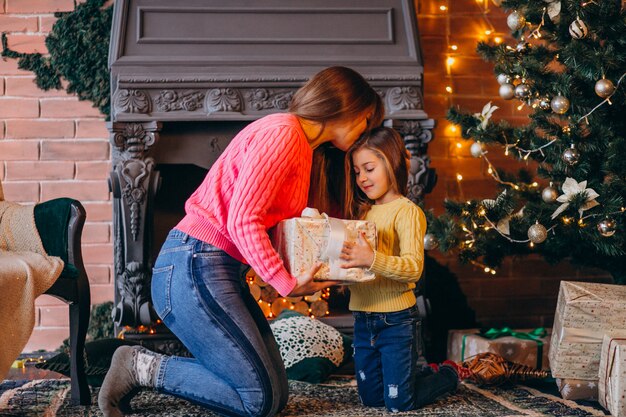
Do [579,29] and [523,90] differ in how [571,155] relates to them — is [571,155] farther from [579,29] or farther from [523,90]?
[579,29]

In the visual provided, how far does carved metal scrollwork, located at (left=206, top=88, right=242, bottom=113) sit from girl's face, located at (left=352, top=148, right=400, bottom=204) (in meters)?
0.67

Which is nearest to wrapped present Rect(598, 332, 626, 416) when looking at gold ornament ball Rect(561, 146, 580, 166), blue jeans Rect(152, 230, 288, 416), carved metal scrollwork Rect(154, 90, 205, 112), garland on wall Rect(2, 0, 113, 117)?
Answer: gold ornament ball Rect(561, 146, 580, 166)

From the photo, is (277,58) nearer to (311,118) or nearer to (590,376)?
(311,118)

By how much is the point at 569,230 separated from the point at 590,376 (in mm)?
522

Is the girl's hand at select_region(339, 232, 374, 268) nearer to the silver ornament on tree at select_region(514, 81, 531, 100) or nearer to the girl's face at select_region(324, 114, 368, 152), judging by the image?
the girl's face at select_region(324, 114, 368, 152)

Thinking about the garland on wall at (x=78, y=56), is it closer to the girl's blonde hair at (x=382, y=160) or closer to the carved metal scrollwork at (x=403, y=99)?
the carved metal scrollwork at (x=403, y=99)

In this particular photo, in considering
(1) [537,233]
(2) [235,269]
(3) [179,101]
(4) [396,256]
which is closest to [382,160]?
(4) [396,256]

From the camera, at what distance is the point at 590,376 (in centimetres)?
236

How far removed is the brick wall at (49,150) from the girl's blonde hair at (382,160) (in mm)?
1371

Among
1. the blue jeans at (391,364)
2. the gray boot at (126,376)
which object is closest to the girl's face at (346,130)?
the blue jeans at (391,364)

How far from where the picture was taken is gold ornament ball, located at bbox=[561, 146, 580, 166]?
2521mm

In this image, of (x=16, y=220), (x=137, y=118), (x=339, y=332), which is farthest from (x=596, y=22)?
(x=16, y=220)

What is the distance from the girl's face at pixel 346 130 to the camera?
209cm

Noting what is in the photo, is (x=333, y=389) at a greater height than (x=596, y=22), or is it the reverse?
(x=596, y=22)
